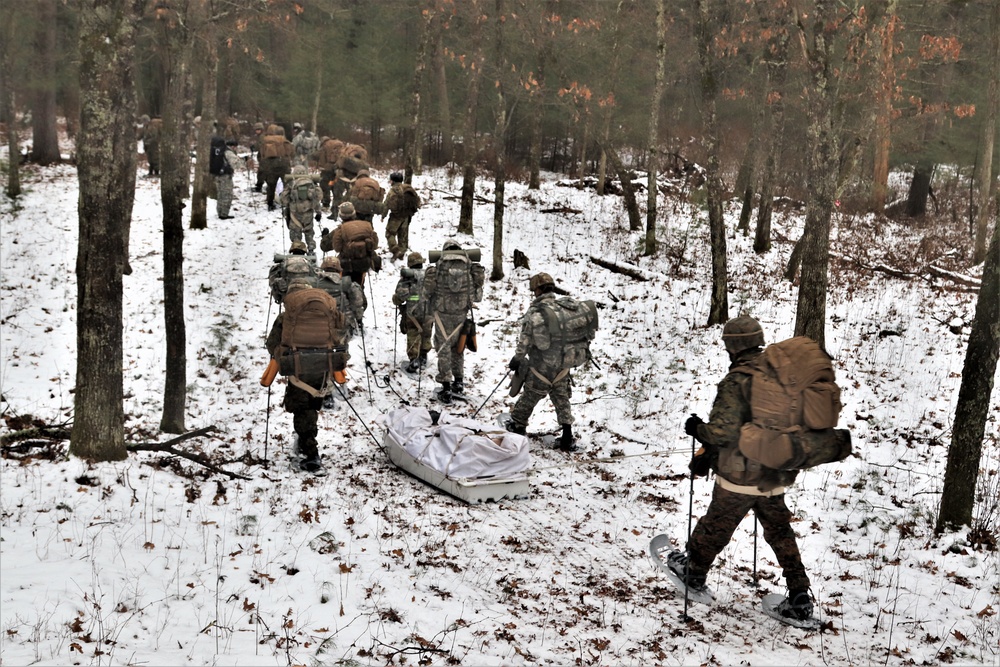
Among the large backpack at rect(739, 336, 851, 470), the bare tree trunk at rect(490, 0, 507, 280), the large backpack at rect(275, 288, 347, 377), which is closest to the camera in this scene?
the large backpack at rect(739, 336, 851, 470)

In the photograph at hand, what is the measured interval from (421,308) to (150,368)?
14.9 feet

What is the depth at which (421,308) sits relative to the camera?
12.0m

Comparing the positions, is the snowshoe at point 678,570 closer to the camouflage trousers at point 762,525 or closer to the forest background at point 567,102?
the camouflage trousers at point 762,525

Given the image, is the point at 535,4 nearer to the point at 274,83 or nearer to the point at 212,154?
the point at 212,154

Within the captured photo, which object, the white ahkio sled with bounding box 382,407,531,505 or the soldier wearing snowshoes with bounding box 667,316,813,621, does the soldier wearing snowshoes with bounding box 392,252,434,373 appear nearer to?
the white ahkio sled with bounding box 382,407,531,505

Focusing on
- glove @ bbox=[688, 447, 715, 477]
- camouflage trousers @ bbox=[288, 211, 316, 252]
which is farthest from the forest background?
camouflage trousers @ bbox=[288, 211, 316, 252]

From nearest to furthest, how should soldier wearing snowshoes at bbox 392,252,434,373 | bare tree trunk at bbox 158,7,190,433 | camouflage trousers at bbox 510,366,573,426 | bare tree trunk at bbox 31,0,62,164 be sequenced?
bare tree trunk at bbox 158,7,190,433
camouflage trousers at bbox 510,366,573,426
soldier wearing snowshoes at bbox 392,252,434,373
bare tree trunk at bbox 31,0,62,164

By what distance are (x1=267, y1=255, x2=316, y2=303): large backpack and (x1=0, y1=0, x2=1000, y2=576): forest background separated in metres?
1.77

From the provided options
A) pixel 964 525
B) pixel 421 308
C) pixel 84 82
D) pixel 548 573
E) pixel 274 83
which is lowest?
pixel 548 573

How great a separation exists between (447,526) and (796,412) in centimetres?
351

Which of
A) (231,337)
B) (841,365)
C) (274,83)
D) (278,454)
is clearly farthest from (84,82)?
(274,83)

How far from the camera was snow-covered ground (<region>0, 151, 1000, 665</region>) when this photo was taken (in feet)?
17.1

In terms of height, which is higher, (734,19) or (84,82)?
(734,19)

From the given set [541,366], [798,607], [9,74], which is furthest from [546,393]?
[9,74]
